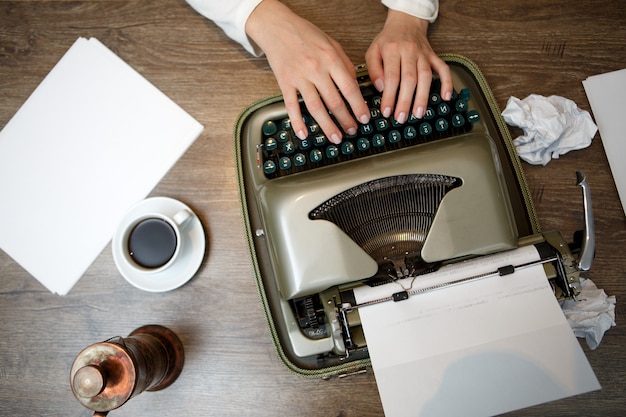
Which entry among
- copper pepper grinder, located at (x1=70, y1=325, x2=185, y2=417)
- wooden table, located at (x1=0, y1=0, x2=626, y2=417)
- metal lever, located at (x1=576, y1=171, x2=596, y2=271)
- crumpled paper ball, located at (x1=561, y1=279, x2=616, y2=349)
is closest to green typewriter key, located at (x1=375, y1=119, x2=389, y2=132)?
wooden table, located at (x1=0, y1=0, x2=626, y2=417)

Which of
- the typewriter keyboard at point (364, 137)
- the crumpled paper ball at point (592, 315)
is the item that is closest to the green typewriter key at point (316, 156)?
the typewriter keyboard at point (364, 137)

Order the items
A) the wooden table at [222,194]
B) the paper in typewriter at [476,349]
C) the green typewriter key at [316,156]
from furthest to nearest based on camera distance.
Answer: the wooden table at [222,194] < the green typewriter key at [316,156] < the paper in typewriter at [476,349]

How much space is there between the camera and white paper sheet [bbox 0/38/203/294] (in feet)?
3.06

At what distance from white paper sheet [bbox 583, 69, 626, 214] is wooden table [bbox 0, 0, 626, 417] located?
0.7 inches

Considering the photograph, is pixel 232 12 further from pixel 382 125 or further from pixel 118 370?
pixel 118 370

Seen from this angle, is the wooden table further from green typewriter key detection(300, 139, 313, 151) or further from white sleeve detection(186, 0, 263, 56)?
green typewriter key detection(300, 139, 313, 151)

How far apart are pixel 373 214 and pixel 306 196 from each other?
0.40 feet

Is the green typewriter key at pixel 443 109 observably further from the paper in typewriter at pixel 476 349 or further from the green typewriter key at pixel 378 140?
the paper in typewriter at pixel 476 349

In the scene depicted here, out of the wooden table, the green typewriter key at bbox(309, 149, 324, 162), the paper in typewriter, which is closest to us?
the paper in typewriter

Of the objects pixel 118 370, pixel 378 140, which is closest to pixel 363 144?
pixel 378 140

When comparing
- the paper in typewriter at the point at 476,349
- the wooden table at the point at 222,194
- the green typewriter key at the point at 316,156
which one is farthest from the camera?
the wooden table at the point at 222,194

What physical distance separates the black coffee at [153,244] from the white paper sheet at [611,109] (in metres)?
0.87

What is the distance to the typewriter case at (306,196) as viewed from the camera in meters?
0.73

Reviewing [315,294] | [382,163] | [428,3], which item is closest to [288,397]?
[315,294]
